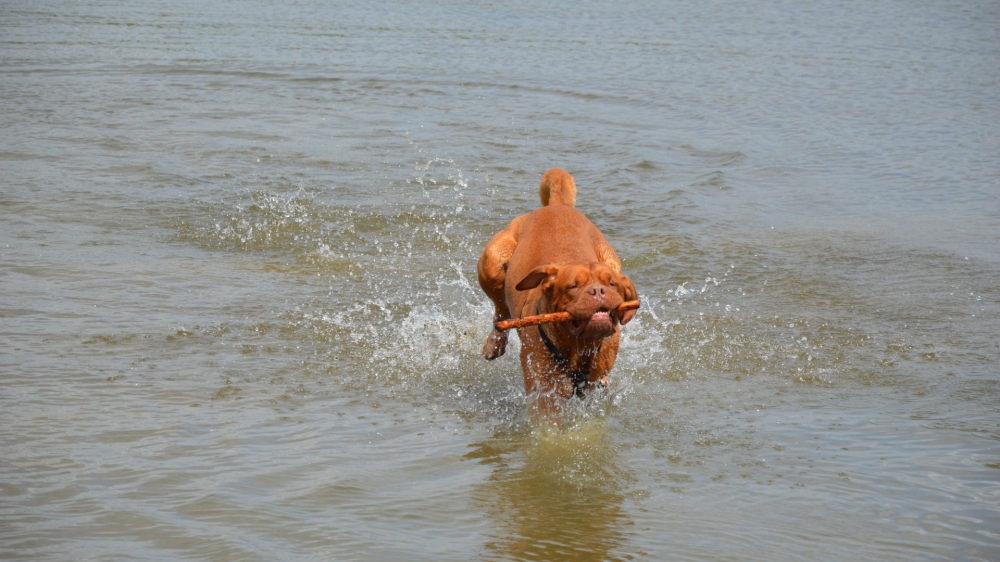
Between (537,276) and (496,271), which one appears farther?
(496,271)

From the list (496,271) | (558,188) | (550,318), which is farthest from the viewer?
(558,188)

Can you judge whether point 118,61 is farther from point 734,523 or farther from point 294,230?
point 734,523

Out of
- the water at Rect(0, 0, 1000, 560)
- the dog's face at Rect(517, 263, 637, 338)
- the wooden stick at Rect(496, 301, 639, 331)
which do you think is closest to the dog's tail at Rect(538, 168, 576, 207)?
the water at Rect(0, 0, 1000, 560)

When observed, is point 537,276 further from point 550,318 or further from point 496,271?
point 496,271

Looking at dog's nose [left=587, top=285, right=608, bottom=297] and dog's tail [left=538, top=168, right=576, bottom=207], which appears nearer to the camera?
dog's nose [left=587, top=285, right=608, bottom=297]

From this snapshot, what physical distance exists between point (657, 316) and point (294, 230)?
3709mm

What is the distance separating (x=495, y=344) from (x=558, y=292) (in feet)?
4.68

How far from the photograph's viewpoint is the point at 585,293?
16.4 ft

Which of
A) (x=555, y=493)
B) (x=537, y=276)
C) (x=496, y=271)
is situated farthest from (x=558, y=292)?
(x=496, y=271)

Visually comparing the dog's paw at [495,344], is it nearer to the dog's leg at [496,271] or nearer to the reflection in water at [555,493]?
the dog's leg at [496,271]

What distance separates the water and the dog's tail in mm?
1110

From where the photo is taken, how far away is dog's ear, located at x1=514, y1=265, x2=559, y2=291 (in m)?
5.22

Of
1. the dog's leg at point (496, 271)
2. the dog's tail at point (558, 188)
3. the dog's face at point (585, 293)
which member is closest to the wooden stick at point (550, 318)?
the dog's face at point (585, 293)

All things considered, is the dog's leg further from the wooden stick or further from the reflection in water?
the wooden stick
